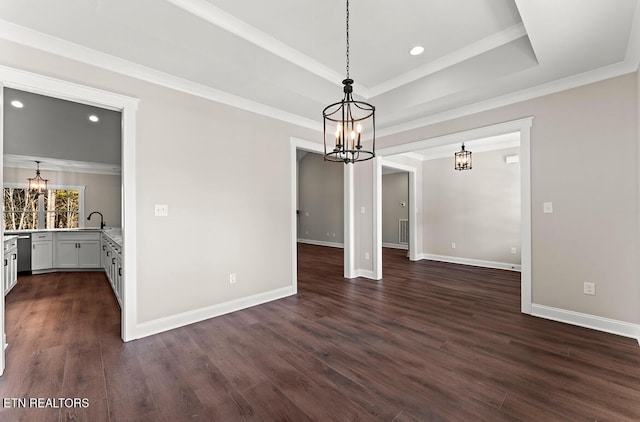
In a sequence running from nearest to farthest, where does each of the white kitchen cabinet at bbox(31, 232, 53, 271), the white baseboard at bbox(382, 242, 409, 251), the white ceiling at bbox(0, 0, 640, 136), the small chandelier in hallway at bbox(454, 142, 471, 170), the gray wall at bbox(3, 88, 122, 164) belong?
the white ceiling at bbox(0, 0, 640, 136)
the gray wall at bbox(3, 88, 122, 164)
the small chandelier in hallway at bbox(454, 142, 471, 170)
the white kitchen cabinet at bbox(31, 232, 53, 271)
the white baseboard at bbox(382, 242, 409, 251)

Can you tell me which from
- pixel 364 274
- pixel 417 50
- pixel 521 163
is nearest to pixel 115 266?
pixel 364 274

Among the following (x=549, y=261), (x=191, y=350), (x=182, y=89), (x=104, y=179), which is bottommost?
(x=191, y=350)

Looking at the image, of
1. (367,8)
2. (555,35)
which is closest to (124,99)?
(367,8)

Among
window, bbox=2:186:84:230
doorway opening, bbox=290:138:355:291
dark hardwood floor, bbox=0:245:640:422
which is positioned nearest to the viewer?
dark hardwood floor, bbox=0:245:640:422

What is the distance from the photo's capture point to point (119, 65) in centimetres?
267

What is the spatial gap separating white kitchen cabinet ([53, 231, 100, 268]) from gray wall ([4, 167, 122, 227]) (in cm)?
119

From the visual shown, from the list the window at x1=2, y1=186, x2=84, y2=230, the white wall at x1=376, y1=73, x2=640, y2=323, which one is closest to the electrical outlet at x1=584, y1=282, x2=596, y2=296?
the white wall at x1=376, y1=73, x2=640, y2=323

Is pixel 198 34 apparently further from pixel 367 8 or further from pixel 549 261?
pixel 549 261

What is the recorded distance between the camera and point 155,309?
9.50 feet

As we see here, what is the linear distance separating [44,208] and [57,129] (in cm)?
221

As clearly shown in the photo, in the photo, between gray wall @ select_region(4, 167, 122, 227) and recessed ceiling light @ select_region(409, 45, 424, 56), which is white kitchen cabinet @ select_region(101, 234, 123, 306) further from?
recessed ceiling light @ select_region(409, 45, 424, 56)

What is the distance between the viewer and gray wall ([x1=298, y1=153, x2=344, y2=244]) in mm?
9797

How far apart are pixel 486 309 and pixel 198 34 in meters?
4.44

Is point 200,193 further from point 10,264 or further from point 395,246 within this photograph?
point 395,246
